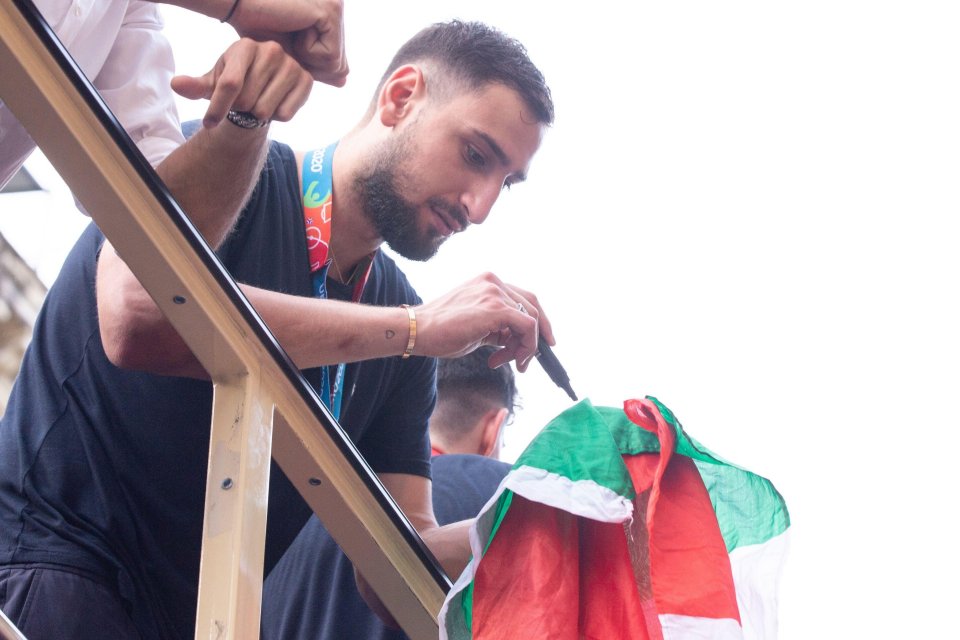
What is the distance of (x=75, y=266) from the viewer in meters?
1.41

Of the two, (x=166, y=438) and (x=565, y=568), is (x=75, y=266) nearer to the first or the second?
(x=166, y=438)

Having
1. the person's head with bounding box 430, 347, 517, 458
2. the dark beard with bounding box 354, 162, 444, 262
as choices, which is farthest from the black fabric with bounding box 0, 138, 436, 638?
the person's head with bounding box 430, 347, 517, 458

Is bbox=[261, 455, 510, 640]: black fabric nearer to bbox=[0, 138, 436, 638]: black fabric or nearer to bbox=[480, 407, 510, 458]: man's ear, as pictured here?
bbox=[0, 138, 436, 638]: black fabric

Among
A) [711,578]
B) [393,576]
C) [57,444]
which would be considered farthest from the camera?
[57,444]

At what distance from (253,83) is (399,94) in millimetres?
922

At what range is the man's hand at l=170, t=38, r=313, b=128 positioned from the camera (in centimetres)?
96

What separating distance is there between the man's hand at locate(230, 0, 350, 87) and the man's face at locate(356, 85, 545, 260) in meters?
0.63

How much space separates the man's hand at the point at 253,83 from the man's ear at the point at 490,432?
139 centimetres

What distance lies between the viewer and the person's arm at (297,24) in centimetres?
101

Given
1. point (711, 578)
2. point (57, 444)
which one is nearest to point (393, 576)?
point (711, 578)

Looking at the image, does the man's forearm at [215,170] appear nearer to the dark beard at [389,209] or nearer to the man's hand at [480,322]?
the man's hand at [480,322]

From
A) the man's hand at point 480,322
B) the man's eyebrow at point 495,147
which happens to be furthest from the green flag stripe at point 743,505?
the man's eyebrow at point 495,147

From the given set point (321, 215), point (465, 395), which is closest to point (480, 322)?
point (321, 215)

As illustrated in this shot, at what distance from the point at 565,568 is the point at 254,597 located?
327 millimetres
